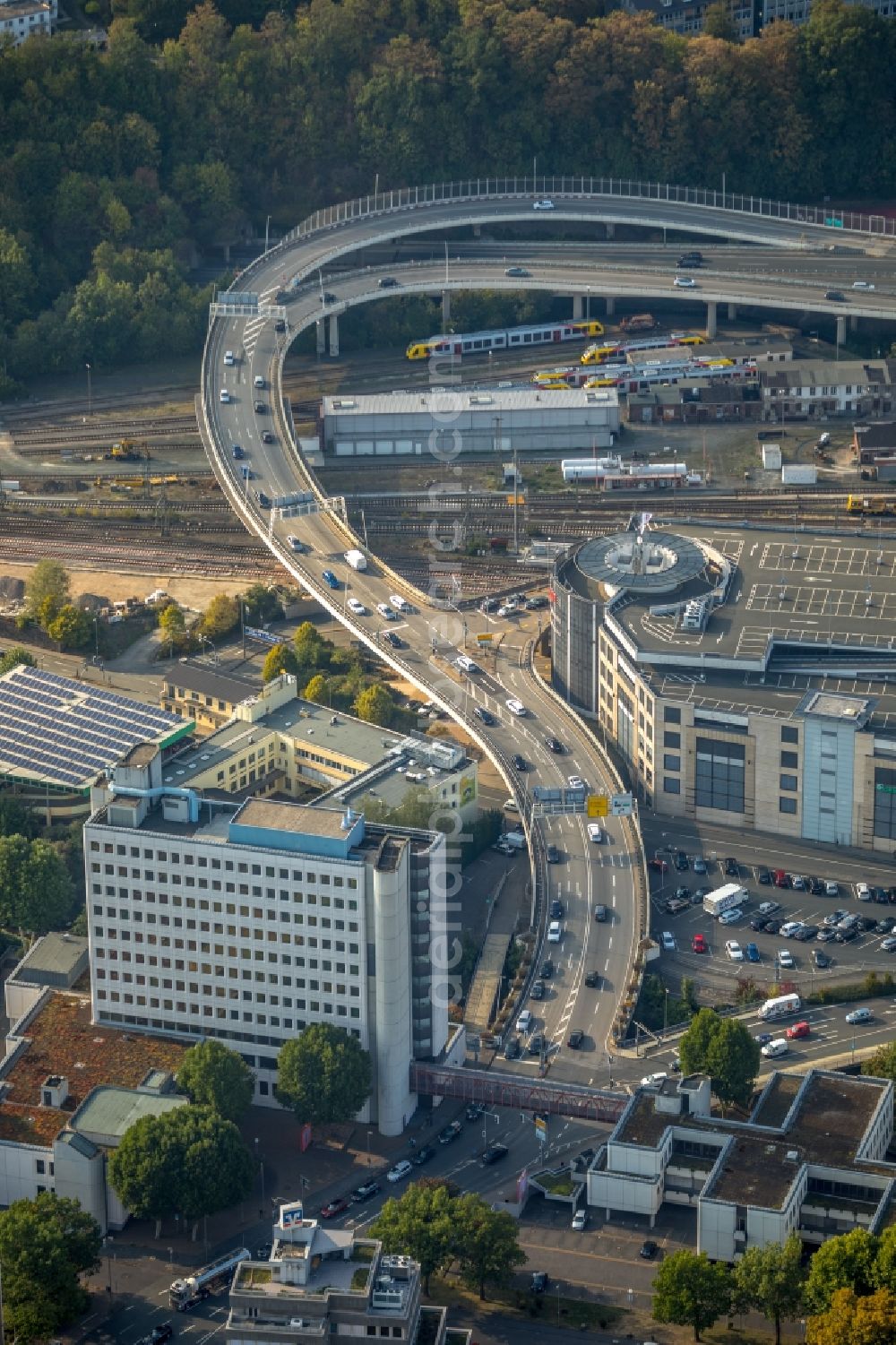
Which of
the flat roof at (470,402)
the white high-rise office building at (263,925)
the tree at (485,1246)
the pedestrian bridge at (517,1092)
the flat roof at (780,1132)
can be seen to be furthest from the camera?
the flat roof at (470,402)

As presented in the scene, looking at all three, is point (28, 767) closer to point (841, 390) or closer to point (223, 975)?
point (223, 975)

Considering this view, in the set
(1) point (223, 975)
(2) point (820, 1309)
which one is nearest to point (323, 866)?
(1) point (223, 975)

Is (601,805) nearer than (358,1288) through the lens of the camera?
No

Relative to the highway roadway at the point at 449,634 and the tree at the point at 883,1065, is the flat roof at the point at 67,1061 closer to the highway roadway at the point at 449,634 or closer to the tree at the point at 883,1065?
A: the highway roadway at the point at 449,634

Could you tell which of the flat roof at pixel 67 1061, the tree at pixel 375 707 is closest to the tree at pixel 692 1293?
the flat roof at pixel 67 1061

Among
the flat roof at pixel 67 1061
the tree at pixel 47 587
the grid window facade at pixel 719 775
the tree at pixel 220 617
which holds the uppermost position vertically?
the tree at pixel 47 587

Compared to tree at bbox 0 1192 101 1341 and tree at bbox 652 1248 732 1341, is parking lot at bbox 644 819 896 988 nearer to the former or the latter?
tree at bbox 652 1248 732 1341
